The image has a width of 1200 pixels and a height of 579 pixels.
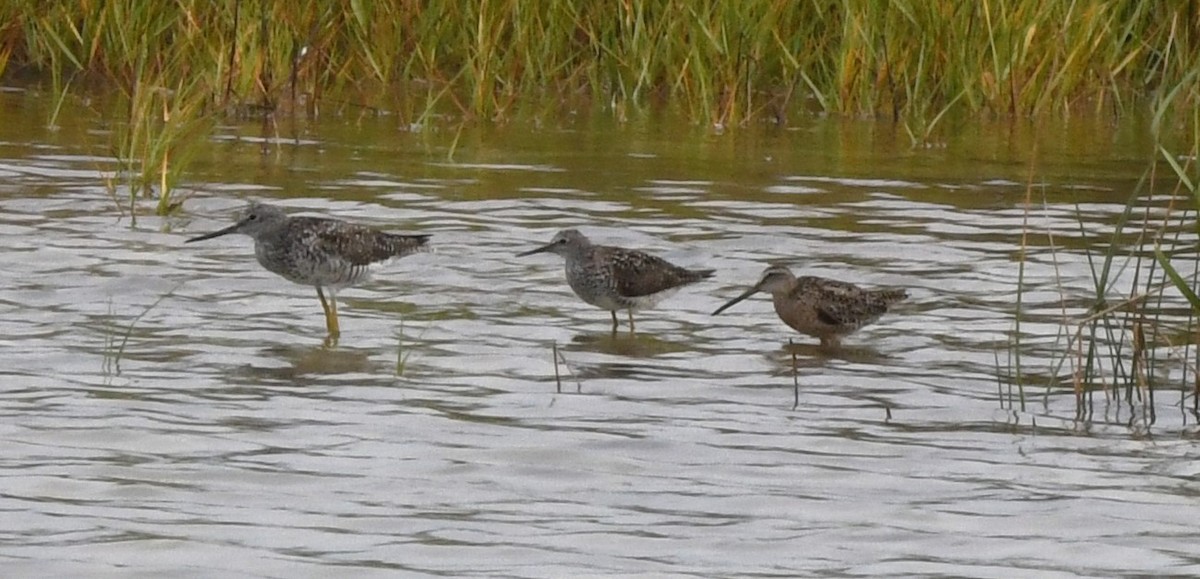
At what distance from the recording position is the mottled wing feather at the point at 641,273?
9.49 metres

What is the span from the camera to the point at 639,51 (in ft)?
49.2

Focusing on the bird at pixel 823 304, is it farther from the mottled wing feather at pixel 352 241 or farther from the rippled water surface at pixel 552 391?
the mottled wing feather at pixel 352 241

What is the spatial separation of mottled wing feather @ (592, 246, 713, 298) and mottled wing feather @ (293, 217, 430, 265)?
86 centimetres

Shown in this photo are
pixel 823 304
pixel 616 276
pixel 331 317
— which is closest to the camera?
pixel 331 317

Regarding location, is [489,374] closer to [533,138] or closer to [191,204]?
[191,204]

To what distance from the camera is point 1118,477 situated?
6.65 m

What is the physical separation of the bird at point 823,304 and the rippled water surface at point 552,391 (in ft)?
0.39

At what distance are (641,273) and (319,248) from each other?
4.40 ft

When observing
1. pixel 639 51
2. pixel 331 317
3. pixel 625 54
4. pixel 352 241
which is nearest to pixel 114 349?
pixel 331 317

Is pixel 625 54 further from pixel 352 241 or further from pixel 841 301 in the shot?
pixel 841 301

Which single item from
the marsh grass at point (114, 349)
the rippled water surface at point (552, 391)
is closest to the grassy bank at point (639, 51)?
the rippled water surface at point (552, 391)

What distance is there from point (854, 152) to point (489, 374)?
605cm

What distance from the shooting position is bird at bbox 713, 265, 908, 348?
9.23m

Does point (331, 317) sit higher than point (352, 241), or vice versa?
point (352, 241)
